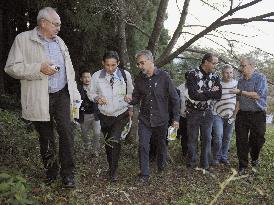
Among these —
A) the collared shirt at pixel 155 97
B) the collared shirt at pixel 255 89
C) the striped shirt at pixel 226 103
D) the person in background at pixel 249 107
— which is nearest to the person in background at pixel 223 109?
the striped shirt at pixel 226 103

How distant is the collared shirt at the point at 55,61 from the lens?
518 centimetres

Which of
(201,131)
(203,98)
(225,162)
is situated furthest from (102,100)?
Result: (225,162)

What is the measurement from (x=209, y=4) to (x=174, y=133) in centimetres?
304

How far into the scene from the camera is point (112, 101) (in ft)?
20.9

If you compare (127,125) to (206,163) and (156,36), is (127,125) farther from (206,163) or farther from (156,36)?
(156,36)

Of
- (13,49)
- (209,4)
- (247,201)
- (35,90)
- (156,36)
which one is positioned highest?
(209,4)

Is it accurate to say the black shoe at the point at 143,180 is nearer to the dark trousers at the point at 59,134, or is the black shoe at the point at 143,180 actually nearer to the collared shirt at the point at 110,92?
the collared shirt at the point at 110,92

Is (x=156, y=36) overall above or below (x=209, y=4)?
below

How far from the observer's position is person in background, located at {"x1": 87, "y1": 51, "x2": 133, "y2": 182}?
20.7 ft

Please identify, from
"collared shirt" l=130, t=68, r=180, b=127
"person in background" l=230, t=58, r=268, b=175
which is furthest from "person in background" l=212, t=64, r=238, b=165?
"collared shirt" l=130, t=68, r=180, b=127

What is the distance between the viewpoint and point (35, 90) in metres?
5.07

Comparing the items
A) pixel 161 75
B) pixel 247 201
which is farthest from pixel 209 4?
pixel 247 201

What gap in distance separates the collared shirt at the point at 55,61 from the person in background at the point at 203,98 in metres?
2.58

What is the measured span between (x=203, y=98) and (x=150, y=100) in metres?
1.05
